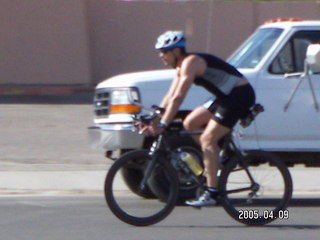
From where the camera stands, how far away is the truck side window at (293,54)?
10.2m

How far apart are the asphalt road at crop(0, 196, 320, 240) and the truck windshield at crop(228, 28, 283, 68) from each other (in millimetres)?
1711

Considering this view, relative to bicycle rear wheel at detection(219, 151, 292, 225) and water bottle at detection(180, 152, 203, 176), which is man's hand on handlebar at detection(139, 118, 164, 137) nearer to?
water bottle at detection(180, 152, 203, 176)

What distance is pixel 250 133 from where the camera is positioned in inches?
395

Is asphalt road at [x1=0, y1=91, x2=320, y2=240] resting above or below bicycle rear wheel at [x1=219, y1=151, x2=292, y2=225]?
below

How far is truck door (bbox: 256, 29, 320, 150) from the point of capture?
10.0 meters

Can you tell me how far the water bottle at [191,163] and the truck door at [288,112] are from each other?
5.24 feet

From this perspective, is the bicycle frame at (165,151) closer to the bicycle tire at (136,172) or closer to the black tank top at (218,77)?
the bicycle tire at (136,172)

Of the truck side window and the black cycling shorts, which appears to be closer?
the black cycling shorts

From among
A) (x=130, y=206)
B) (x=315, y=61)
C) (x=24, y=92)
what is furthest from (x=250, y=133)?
(x=24, y=92)

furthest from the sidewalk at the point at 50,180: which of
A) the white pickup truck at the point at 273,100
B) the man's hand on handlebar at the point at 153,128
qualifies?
the man's hand on handlebar at the point at 153,128

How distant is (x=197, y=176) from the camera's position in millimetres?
8555

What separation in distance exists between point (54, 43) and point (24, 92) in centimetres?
149

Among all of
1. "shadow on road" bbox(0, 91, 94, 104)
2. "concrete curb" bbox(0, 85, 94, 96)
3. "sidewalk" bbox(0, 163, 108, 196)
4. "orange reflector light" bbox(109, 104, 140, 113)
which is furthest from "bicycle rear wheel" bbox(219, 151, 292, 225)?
"concrete curb" bbox(0, 85, 94, 96)

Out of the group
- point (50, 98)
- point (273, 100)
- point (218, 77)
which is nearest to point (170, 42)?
point (218, 77)
